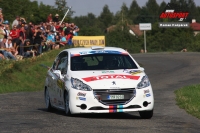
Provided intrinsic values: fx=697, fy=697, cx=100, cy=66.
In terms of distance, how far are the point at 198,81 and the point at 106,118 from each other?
1365cm

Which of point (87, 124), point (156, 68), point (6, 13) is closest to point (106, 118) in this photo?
point (87, 124)

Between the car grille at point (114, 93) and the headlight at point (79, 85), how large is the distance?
167 mm

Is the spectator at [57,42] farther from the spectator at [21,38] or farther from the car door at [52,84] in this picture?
the car door at [52,84]

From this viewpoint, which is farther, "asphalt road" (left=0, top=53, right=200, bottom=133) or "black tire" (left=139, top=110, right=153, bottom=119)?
"black tire" (left=139, top=110, right=153, bottom=119)

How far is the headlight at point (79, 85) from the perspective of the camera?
13.6m

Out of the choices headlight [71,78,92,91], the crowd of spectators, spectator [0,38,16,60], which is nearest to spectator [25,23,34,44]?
the crowd of spectators

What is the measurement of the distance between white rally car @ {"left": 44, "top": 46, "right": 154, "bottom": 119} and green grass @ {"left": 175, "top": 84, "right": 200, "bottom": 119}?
1.51m

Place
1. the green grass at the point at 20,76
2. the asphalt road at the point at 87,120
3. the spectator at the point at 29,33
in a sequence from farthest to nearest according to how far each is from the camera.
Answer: the spectator at the point at 29,33 → the green grass at the point at 20,76 → the asphalt road at the point at 87,120

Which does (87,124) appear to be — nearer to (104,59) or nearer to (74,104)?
(74,104)

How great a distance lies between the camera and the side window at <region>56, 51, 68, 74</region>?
14.9 metres

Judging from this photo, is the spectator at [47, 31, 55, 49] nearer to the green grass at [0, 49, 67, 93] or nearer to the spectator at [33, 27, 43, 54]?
the spectator at [33, 27, 43, 54]

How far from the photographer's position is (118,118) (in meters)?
14.0

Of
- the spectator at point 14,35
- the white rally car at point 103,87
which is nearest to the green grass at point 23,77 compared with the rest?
the spectator at point 14,35

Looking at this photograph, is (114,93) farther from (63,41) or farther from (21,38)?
(63,41)
